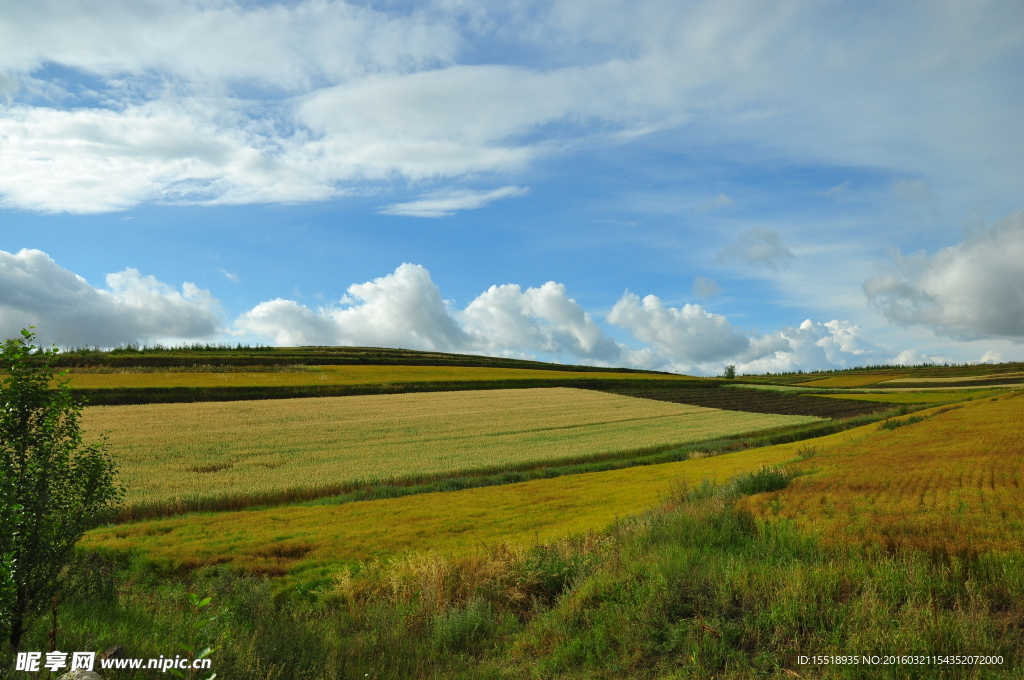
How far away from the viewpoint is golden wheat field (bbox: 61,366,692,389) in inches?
1849

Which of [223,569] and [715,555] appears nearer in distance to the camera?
[715,555]

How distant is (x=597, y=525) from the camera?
15578 mm

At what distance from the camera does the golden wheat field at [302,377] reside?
154ft

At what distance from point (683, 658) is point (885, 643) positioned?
8.02 ft

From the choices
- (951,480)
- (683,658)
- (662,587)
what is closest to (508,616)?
(662,587)

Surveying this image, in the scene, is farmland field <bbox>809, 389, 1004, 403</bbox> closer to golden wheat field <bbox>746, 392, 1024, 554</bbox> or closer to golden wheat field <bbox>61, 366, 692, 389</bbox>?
golden wheat field <bbox>61, 366, 692, 389</bbox>

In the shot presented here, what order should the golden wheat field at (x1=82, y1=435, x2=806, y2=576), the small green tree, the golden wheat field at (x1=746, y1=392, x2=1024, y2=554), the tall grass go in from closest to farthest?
the tall grass → the small green tree → the golden wheat field at (x1=746, y1=392, x2=1024, y2=554) → the golden wheat field at (x1=82, y1=435, x2=806, y2=576)

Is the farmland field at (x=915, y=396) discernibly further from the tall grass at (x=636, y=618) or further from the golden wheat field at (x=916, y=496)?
the tall grass at (x=636, y=618)

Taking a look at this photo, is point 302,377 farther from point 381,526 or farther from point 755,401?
point 755,401

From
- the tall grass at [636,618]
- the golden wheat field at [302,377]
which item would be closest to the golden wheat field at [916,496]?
the tall grass at [636,618]

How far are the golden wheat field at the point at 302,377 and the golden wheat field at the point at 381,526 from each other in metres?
32.5

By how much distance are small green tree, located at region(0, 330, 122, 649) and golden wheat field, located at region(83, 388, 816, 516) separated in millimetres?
11840

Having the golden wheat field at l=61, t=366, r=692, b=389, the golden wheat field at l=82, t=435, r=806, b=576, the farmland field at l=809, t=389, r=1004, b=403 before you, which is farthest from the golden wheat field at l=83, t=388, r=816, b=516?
the farmland field at l=809, t=389, r=1004, b=403

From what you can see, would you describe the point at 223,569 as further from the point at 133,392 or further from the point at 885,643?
the point at 133,392
